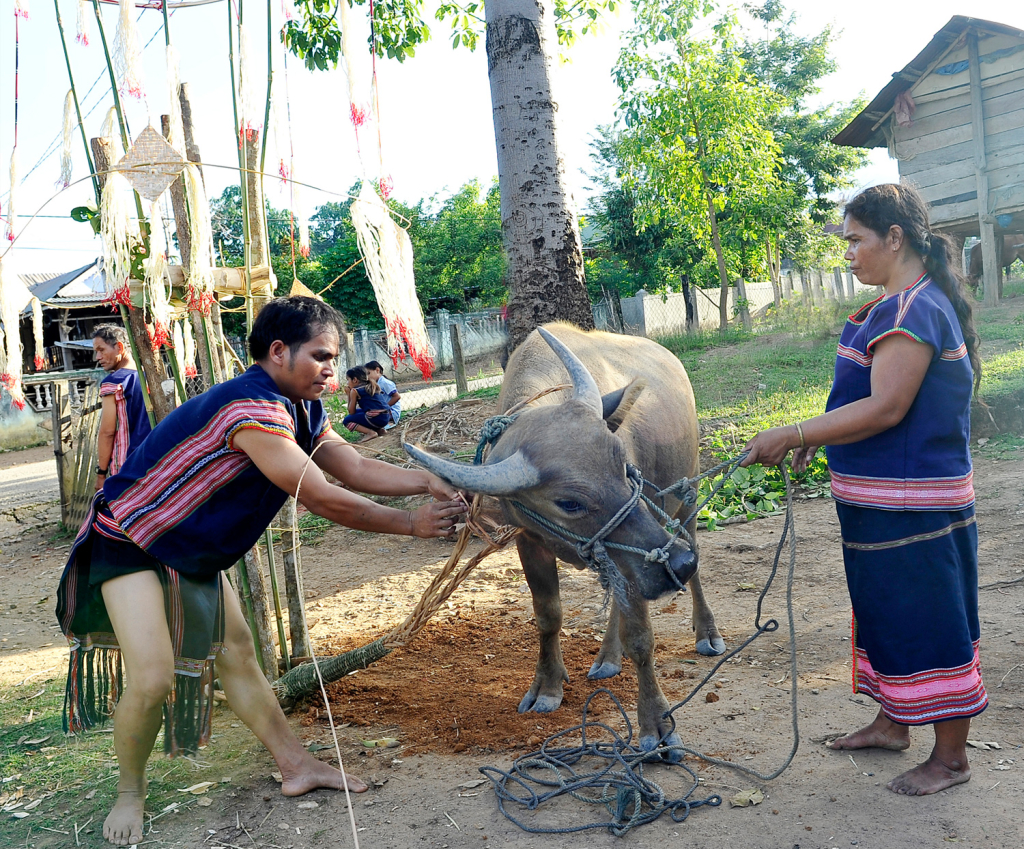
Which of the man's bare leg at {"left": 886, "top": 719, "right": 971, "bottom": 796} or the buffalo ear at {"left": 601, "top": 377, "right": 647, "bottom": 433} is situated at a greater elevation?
the buffalo ear at {"left": 601, "top": 377, "right": 647, "bottom": 433}

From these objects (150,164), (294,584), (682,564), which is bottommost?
(294,584)

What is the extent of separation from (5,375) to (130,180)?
130 centimetres

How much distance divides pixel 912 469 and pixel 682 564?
2.70 ft

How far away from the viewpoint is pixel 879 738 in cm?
290

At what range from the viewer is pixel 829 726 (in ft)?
10.3

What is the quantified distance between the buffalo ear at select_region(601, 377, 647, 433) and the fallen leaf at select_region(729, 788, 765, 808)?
1.38m

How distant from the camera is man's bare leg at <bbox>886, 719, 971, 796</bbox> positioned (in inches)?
101

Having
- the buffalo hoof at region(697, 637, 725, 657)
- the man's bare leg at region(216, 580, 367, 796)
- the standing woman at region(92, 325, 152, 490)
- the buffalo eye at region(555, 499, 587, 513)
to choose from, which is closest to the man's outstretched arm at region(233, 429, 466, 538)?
the buffalo eye at region(555, 499, 587, 513)

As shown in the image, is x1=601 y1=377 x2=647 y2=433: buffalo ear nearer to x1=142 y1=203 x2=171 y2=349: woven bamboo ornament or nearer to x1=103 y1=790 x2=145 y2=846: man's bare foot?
x1=142 y1=203 x2=171 y2=349: woven bamboo ornament

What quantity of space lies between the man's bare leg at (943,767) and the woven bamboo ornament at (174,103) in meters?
3.65

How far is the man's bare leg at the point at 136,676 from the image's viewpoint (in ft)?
8.77

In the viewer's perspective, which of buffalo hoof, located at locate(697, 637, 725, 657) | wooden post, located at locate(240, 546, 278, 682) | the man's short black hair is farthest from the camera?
buffalo hoof, located at locate(697, 637, 725, 657)

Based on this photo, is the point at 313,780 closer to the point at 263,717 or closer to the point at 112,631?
the point at 263,717

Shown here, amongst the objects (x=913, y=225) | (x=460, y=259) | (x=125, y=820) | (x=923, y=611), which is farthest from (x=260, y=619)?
(x=460, y=259)
